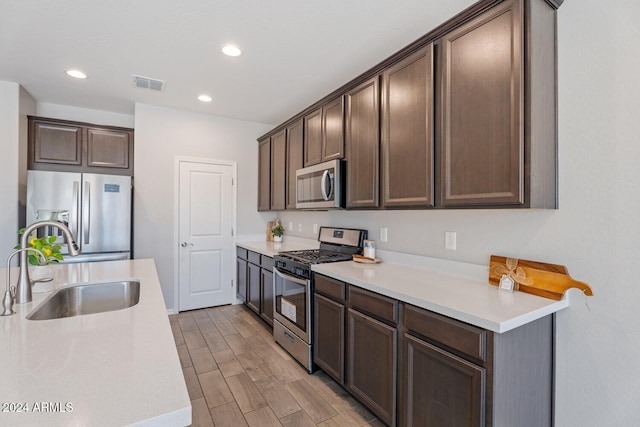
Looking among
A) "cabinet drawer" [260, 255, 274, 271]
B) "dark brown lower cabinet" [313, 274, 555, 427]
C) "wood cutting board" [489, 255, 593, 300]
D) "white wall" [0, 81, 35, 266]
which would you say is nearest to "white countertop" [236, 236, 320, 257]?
"cabinet drawer" [260, 255, 274, 271]

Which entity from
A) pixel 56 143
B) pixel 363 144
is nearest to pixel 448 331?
pixel 363 144

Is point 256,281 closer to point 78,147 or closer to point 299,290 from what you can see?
point 299,290

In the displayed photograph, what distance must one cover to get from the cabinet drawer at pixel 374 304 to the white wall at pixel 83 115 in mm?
4002

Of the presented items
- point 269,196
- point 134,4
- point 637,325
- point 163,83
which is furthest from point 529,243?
point 163,83

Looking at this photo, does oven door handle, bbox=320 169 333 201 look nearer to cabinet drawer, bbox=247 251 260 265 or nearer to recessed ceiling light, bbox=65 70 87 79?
cabinet drawer, bbox=247 251 260 265

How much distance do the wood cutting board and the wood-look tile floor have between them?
125cm

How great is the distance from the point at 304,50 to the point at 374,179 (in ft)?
3.93

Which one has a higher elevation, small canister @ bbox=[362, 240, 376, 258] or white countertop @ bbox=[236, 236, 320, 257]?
small canister @ bbox=[362, 240, 376, 258]

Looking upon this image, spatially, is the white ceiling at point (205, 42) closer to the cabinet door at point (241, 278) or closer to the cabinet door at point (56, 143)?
→ the cabinet door at point (56, 143)

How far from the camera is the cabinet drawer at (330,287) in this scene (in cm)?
218

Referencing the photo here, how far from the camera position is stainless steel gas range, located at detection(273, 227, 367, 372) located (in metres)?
2.53

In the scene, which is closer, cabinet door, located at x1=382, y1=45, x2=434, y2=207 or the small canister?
cabinet door, located at x1=382, y1=45, x2=434, y2=207

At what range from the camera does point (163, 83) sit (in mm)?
3121

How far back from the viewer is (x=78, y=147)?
3645mm
